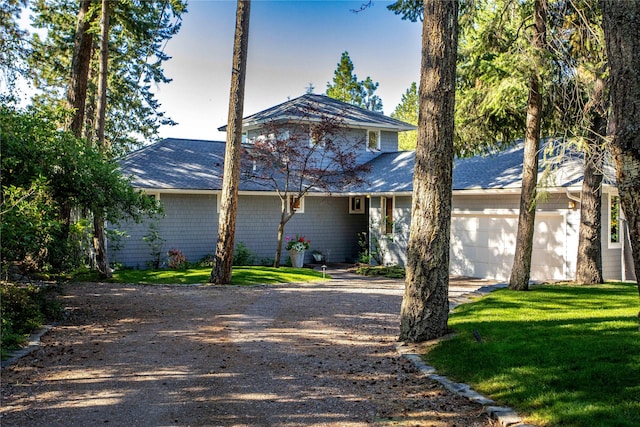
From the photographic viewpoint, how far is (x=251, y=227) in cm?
2164

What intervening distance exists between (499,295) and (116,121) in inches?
1015

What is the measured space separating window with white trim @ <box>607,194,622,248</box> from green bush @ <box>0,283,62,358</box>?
13338 millimetres

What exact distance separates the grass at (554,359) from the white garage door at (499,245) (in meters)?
5.59

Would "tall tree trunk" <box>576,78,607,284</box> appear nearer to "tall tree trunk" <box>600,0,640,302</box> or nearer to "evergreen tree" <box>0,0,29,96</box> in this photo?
"tall tree trunk" <box>600,0,640,302</box>

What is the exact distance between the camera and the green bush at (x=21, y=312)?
7961mm

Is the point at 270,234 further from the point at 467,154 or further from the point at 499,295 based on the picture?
the point at 499,295

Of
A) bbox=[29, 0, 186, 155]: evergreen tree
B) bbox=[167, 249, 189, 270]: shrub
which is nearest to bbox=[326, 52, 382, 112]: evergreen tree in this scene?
bbox=[29, 0, 186, 155]: evergreen tree

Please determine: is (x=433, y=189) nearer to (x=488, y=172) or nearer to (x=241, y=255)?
(x=488, y=172)

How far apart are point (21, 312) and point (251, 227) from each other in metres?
12.5

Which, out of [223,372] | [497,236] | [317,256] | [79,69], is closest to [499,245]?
[497,236]

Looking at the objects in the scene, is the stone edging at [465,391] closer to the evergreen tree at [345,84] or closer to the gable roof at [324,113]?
the gable roof at [324,113]

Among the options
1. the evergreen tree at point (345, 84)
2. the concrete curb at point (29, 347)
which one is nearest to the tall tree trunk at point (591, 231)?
the concrete curb at point (29, 347)

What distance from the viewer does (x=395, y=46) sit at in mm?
29828

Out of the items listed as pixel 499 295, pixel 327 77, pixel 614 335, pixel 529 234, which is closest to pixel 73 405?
pixel 614 335
